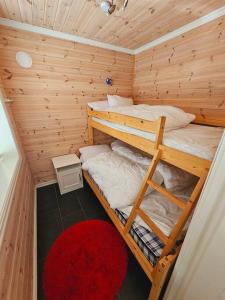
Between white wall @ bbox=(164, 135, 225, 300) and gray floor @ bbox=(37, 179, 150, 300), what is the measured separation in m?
0.56

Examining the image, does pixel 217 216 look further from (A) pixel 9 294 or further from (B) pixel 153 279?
(A) pixel 9 294

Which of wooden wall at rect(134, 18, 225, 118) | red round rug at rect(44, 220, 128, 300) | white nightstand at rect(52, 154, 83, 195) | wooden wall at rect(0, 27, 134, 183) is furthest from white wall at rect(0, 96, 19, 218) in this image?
wooden wall at rect(134, 18, 225, 118)

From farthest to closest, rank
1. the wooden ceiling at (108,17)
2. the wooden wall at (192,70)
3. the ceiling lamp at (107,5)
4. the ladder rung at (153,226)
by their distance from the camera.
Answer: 1. the wooden wall at (192,70)
2. the wooden ceiling at (108,17)
3. the ceiling lamp at (107,5)
4. the ladder rung at (153,226)

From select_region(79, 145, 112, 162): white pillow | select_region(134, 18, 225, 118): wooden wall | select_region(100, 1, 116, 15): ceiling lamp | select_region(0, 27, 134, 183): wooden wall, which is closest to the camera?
select_region(100, 1, 116, 15): ceiling lamp

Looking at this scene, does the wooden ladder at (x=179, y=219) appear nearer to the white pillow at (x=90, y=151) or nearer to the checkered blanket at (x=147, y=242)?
the checkered blanket at (x=147, y=242)

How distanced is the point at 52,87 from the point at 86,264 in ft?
8.06

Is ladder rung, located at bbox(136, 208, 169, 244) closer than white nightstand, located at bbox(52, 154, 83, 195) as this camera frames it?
Yes

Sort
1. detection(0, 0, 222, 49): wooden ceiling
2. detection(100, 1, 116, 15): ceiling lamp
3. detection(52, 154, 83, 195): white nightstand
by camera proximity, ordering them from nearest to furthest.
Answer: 1. detection(100, 1, 116, 15): ceiling lamp
2. detection(0, 0, 222, 49): wooden ceiling
3. detection(52, 154, 83, 195): white nightstand

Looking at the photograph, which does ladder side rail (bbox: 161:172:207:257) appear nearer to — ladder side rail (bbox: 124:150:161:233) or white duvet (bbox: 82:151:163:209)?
ladder side rail (bbox: 124:150:161:233)

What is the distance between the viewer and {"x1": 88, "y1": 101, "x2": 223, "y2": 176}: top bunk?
95 cm

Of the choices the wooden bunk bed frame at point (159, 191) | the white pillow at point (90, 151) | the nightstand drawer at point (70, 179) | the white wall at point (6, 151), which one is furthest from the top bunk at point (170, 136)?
the white wall at point (6, 151)

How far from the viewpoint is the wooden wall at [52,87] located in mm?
1919

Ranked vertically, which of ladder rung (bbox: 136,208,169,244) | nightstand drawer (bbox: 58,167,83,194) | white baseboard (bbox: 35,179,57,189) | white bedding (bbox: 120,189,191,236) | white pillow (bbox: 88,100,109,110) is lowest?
white baseboard (bbox: 35,179,57,189)

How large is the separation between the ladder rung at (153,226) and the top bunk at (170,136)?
0.54 m
